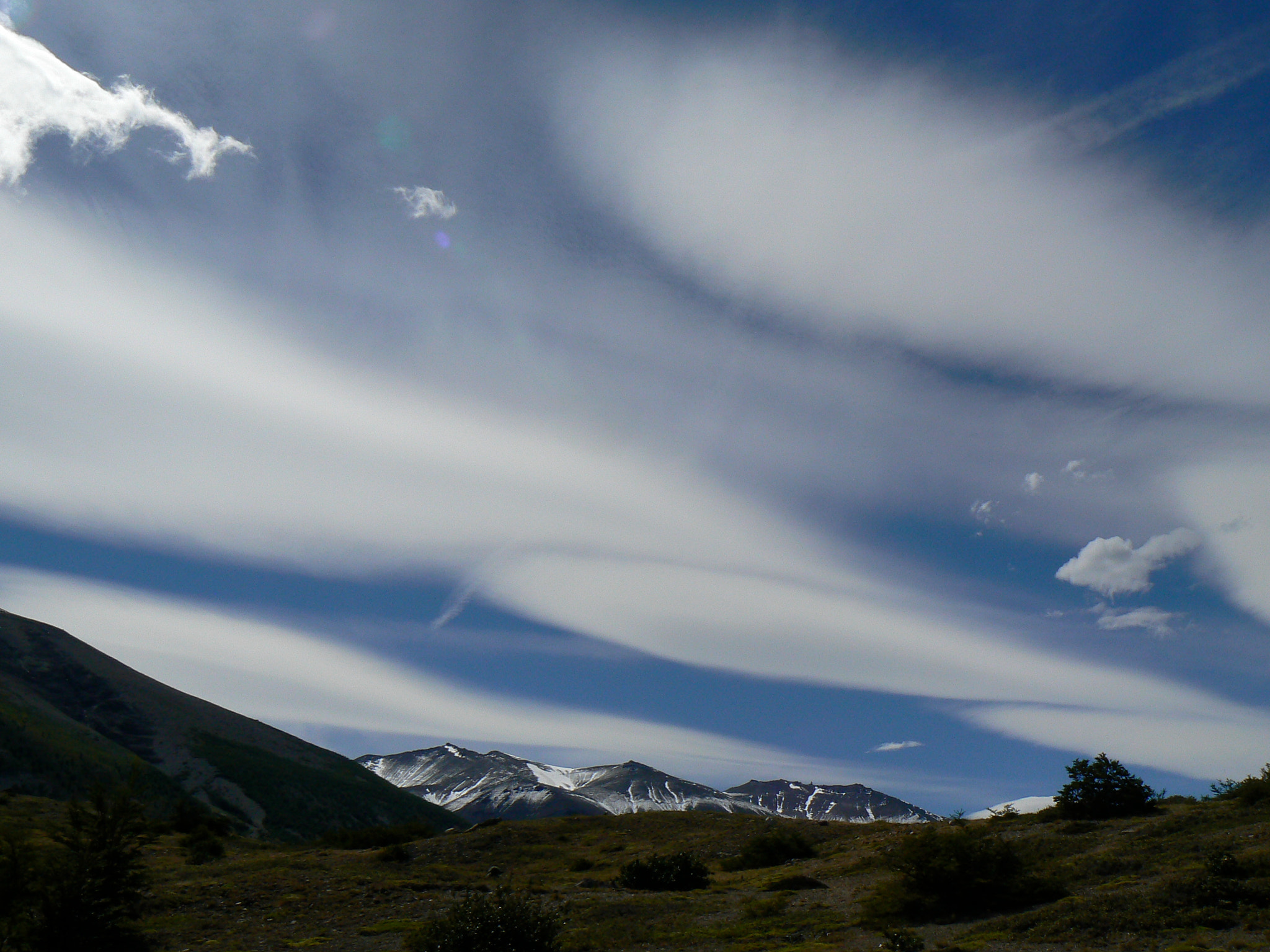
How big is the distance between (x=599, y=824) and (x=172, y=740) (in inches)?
5476

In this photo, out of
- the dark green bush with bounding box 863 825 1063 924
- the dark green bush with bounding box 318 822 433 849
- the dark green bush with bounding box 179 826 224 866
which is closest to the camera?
the dark green bush with bounding box 863 825 1063 924

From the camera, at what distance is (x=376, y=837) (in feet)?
162

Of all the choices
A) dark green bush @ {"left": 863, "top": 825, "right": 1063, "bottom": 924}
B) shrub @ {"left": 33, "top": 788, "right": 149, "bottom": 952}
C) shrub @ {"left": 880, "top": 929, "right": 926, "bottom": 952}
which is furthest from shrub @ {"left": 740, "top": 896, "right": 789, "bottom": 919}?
shrub @ {"left": 33, "top": 788, "right": 149, "bottom": 952}

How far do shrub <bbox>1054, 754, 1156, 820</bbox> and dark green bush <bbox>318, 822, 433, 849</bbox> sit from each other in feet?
128

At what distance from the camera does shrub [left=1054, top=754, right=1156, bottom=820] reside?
32.8 m

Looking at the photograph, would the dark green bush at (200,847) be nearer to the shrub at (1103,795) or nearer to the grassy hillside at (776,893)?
the grassy hillside at (776,893)

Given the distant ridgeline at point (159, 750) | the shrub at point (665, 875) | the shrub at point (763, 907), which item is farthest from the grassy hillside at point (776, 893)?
the distant ridgeline at point (159, 750)

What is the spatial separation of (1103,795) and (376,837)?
44.4 metres

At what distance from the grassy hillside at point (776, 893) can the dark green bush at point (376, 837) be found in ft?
24.5

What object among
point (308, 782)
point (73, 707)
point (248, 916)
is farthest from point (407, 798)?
point (248, 916)

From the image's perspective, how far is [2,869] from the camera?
61.5 feet

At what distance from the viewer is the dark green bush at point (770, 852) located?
119ft

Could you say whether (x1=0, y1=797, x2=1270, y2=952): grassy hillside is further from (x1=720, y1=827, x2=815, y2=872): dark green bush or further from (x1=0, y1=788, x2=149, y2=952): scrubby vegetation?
(x1=0, y1=788, x2=149, y2=952): scrubby vegetation

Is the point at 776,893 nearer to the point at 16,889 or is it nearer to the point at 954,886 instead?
the point at 954,886
